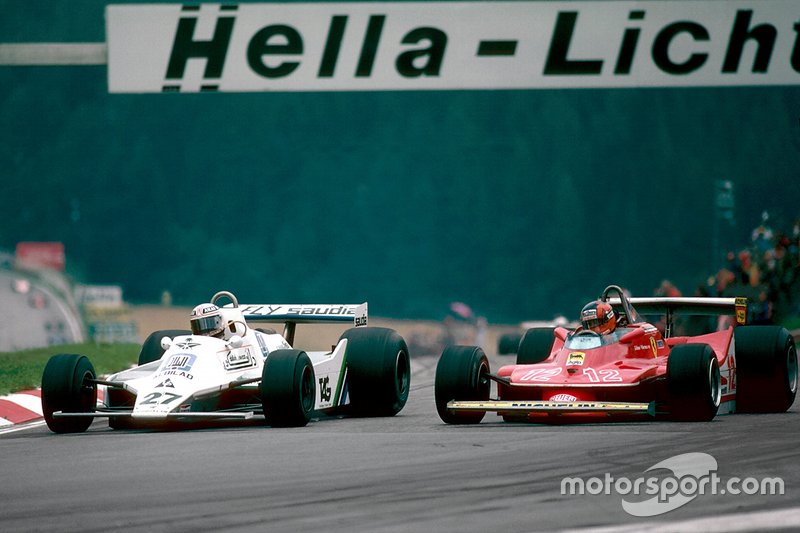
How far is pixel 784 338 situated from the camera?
14062 millimetres

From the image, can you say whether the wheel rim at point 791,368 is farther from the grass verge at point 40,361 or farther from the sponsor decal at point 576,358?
the grass verge at point 40,361

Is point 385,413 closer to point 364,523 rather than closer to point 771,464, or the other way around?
point 771,464

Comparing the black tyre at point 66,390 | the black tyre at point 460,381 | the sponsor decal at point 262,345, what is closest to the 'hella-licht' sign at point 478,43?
the sponsor decal at point 262,345

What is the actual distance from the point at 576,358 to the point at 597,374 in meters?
0.34

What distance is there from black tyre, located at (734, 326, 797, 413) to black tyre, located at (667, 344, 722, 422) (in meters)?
1.72

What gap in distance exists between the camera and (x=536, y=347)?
47.2ft

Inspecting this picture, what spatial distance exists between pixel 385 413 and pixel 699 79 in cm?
1642

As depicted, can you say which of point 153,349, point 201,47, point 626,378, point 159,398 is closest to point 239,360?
point 159,398

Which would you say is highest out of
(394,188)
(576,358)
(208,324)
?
(394,188)

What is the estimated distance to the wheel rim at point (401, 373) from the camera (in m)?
14.1

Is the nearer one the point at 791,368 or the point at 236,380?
the point at 236,380

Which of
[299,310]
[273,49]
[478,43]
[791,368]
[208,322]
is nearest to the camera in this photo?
[208,322]

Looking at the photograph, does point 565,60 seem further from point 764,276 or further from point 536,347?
Answer: point 536,347

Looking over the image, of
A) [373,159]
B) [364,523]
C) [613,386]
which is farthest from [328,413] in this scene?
[373,159]
